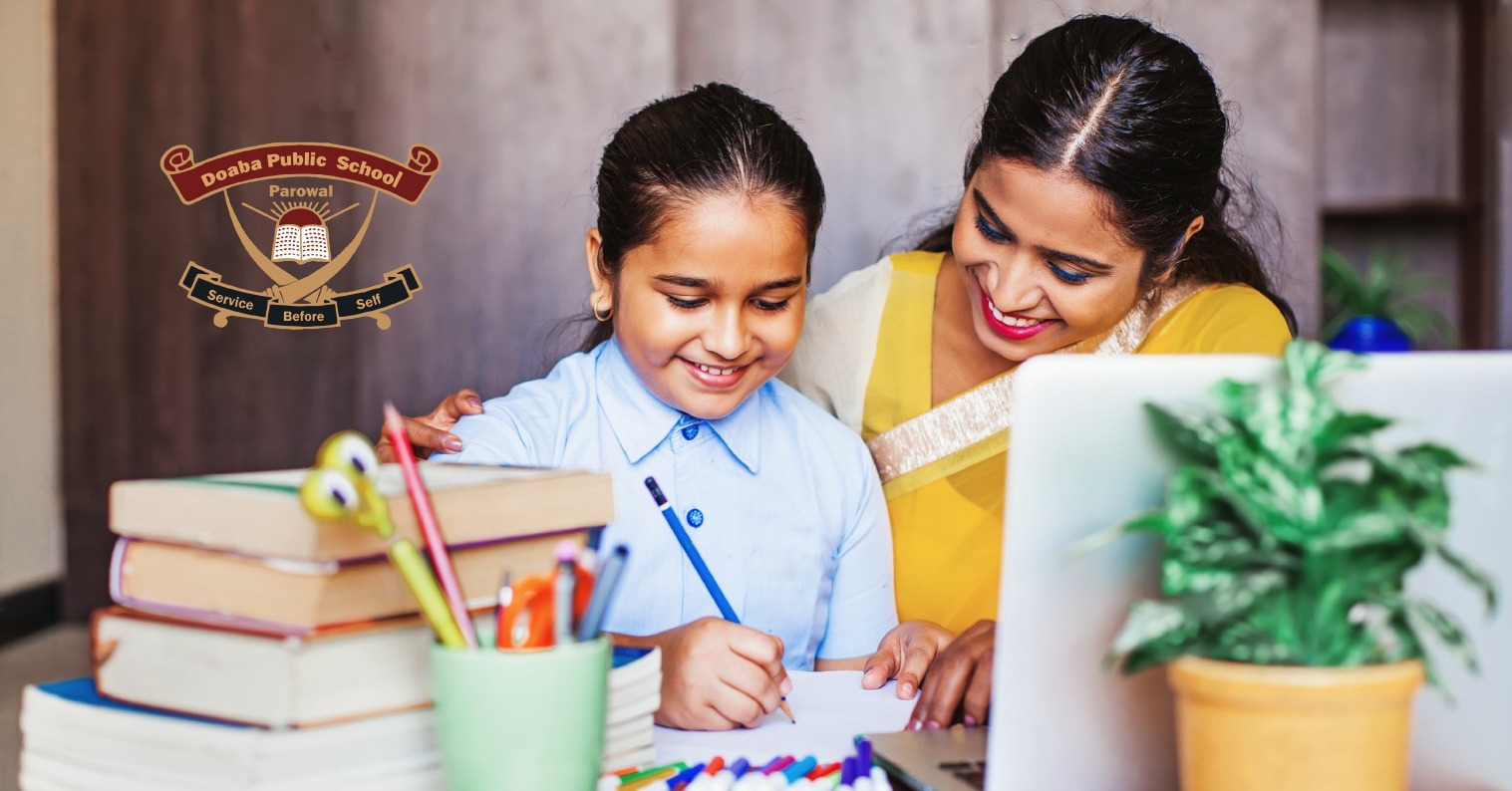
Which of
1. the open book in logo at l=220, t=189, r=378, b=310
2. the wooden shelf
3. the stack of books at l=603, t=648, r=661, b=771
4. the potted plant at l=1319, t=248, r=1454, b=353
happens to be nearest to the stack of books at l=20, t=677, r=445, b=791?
the stack of books at l=603, t=648, r=661, b=771

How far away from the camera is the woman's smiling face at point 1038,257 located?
135 cm

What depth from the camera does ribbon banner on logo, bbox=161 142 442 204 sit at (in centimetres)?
245

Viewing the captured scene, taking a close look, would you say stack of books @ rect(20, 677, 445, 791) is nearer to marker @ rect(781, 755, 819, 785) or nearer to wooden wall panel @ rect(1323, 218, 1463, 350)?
marker @ rect(781, 755, 819, 785)

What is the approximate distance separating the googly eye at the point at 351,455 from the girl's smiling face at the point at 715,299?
1.98 ft

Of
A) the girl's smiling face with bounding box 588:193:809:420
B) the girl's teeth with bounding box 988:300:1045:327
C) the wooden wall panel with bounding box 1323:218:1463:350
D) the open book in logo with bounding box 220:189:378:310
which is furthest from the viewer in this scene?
the wooden wall panel with bounding box 1323:218:1463:350

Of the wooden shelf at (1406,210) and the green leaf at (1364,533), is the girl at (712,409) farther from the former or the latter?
the wooden shelf at (1406,210)

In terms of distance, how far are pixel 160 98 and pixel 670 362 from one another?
2264mm

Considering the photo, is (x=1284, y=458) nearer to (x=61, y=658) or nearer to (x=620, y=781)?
(x=620, y=781)

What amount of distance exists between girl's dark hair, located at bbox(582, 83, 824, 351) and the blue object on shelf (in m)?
2.35

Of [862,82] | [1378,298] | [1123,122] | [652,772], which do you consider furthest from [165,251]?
[1378,298]

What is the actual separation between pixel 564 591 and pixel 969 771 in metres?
0.29

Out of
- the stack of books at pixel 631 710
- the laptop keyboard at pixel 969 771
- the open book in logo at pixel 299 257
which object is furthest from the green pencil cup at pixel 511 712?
the open book in logo at pixel 299 257

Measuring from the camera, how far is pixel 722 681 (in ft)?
2.93

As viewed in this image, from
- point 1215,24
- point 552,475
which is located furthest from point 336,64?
point 552,475
